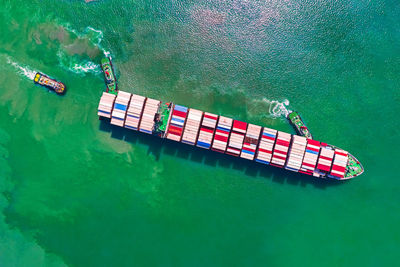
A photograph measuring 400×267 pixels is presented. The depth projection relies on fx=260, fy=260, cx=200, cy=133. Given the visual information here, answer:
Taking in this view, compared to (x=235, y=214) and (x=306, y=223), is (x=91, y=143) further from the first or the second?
(x=306, y=223)

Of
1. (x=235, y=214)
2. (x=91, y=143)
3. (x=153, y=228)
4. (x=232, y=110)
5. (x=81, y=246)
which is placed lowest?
(x=81, y=246)

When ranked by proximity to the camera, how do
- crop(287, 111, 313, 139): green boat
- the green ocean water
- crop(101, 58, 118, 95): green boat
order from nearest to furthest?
crop(287, 111, 313, 139): green boat < crop(101, 58, 118, 95): green boat < the green ocean water

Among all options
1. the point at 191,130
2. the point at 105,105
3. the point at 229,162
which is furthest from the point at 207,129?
the point at 105,105

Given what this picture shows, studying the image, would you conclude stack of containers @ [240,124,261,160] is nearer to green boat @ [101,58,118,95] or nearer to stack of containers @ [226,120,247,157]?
stack of containers @ [226,120,247,157]

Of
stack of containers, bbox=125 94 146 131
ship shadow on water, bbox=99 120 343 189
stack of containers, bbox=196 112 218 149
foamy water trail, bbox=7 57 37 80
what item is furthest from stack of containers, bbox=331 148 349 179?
foamy water trail, bbox=7 57 37 80

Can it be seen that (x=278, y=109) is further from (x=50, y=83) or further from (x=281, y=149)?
(x=50, y=83)

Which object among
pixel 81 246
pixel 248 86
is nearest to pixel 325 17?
pixel 248 86

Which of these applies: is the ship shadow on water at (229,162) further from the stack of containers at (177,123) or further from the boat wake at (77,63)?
the boat wake at (77,63)
